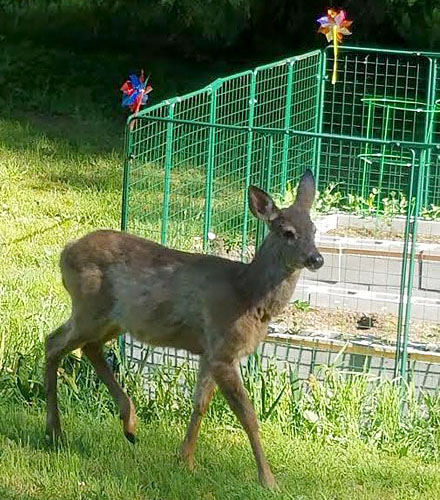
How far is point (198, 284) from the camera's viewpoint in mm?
5625

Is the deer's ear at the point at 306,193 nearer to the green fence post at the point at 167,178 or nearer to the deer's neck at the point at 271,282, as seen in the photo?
the deer's neck at the point at 271,282

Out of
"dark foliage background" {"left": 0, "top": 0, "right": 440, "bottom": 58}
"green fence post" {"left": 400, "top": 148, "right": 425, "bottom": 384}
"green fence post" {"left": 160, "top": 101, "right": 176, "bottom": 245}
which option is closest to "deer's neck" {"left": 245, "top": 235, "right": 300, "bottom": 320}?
"green fence post" {"left": 400, "top": 148, "right": 425, "bottom": 384}

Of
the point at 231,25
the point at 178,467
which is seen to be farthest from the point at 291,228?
the point at 231,25

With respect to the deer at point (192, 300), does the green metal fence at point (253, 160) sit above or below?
above

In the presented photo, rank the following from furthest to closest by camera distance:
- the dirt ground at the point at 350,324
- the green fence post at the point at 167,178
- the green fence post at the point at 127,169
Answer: the dirt ground at the point at 350,324 < the green fence post at the point at 167,178 < the green fence post at the point at 127,169

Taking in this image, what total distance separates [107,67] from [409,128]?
414 cm

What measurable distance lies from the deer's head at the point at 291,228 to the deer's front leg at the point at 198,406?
2.11 feet

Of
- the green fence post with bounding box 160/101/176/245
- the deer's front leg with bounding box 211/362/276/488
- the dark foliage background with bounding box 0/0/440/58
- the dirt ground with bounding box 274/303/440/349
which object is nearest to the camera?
the deer's front leg with bounding box 211/362/276/488

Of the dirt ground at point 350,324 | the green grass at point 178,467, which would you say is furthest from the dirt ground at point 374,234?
the green grass at point 178,467

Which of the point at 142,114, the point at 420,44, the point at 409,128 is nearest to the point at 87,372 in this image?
the point at 142,114

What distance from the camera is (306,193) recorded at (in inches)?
223

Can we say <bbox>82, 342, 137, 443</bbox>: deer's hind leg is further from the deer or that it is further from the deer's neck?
the deer's neck

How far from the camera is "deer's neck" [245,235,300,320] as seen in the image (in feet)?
18.1

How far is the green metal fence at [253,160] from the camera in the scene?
6.62 metres
